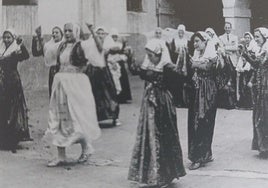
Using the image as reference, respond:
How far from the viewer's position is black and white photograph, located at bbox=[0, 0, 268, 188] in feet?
15.7

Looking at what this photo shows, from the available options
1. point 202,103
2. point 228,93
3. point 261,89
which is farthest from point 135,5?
point 202,103

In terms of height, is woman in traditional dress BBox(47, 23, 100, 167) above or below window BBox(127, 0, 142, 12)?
below

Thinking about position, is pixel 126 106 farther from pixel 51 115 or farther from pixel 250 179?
pixel 250 179

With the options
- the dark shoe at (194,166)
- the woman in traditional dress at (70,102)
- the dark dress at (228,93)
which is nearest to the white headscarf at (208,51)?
the dark shoe at (194,166)

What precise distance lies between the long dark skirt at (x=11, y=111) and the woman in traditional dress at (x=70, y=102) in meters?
0.79

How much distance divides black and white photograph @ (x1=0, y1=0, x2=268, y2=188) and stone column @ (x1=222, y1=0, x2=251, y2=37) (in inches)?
0.6

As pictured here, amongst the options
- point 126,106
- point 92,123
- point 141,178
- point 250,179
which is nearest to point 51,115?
point 92,123

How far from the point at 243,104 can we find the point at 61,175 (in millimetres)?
3641

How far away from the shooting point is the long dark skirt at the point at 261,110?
5.61 m

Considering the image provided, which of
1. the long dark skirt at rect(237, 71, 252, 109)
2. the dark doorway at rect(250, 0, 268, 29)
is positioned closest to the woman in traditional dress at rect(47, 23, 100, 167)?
the dark doorway at rect(250, 0, 268, 29)

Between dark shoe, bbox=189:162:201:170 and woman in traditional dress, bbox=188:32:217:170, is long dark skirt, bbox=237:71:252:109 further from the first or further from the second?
dark shoe, bbox=189:162:201:170

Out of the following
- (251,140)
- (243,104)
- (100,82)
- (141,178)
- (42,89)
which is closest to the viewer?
(141,178)

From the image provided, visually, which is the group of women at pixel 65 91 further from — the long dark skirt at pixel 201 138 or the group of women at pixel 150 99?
the long dark skirt at pixel 201 138

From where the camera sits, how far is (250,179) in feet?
16.1
